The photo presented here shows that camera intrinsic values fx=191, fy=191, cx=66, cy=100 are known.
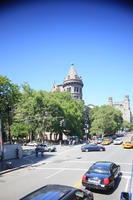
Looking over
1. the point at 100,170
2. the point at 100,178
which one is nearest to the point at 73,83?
the point at 100,170

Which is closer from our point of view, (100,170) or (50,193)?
(50,193)

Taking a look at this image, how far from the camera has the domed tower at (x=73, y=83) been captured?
9706 centimetres

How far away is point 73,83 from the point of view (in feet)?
319

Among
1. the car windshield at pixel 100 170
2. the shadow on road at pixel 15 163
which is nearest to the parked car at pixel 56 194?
the car windshield at pixel 100 170

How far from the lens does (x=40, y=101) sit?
47.2 meters

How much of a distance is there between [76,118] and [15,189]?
44089mm

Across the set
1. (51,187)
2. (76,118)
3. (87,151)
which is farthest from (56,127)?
(51,187)

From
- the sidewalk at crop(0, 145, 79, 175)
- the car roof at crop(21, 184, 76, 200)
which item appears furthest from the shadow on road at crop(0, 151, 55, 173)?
the car roof at crop(21, 184, 76, 200)

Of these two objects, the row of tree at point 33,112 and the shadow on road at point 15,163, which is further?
the row of tree at point 33,112

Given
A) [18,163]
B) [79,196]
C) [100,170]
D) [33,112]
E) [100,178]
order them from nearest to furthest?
[79,196], [100,178], [100,170], [18,163], [33,112]

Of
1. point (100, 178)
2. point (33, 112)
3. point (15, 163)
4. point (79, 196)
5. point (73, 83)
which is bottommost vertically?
point (15, 163)

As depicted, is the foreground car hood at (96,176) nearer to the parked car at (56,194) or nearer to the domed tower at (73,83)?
the parked car at (56,194)

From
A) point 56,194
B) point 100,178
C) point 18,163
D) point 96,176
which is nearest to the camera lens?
point 56,194

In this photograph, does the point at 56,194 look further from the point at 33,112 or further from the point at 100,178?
the point at 33,112
